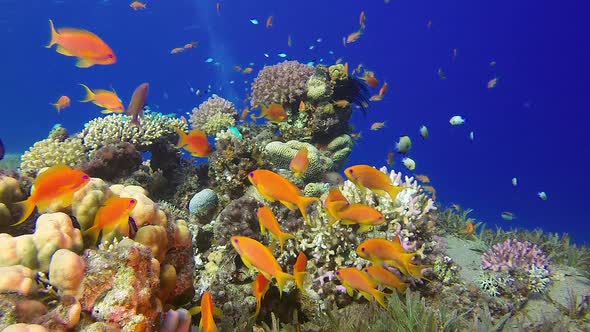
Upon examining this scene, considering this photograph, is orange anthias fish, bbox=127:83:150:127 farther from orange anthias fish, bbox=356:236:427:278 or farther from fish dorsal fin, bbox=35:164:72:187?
orange anthias fish, bbox=356:236:427:278

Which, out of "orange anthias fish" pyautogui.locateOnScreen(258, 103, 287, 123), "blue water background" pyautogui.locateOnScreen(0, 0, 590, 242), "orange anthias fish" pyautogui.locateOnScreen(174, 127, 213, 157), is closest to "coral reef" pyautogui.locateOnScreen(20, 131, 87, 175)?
"orange anthias fish" pyautogui.locateOnScreen(174, 127, 213, 157)

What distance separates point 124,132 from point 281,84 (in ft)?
13.8

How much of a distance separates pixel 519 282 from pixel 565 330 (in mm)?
1815

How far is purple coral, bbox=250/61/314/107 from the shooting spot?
977 cm

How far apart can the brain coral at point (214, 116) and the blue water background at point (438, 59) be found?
79.1 meters

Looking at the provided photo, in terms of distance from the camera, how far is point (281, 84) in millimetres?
9898

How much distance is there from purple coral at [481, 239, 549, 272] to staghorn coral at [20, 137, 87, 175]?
824 centimetres

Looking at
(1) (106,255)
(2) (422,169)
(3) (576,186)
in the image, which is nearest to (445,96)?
(2) (422,169)

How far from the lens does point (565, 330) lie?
165 inches

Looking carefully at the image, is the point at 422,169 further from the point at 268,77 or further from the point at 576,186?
the point at 268,77

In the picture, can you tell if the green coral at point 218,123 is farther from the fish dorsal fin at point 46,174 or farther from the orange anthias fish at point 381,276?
the fish dorsal fin at point 46,174

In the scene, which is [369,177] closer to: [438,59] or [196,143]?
[196,143]

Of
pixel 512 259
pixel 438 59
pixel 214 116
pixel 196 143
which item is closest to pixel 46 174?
pixel 196 143

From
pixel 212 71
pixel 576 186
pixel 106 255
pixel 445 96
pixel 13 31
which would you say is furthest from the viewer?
pixel 212 71
